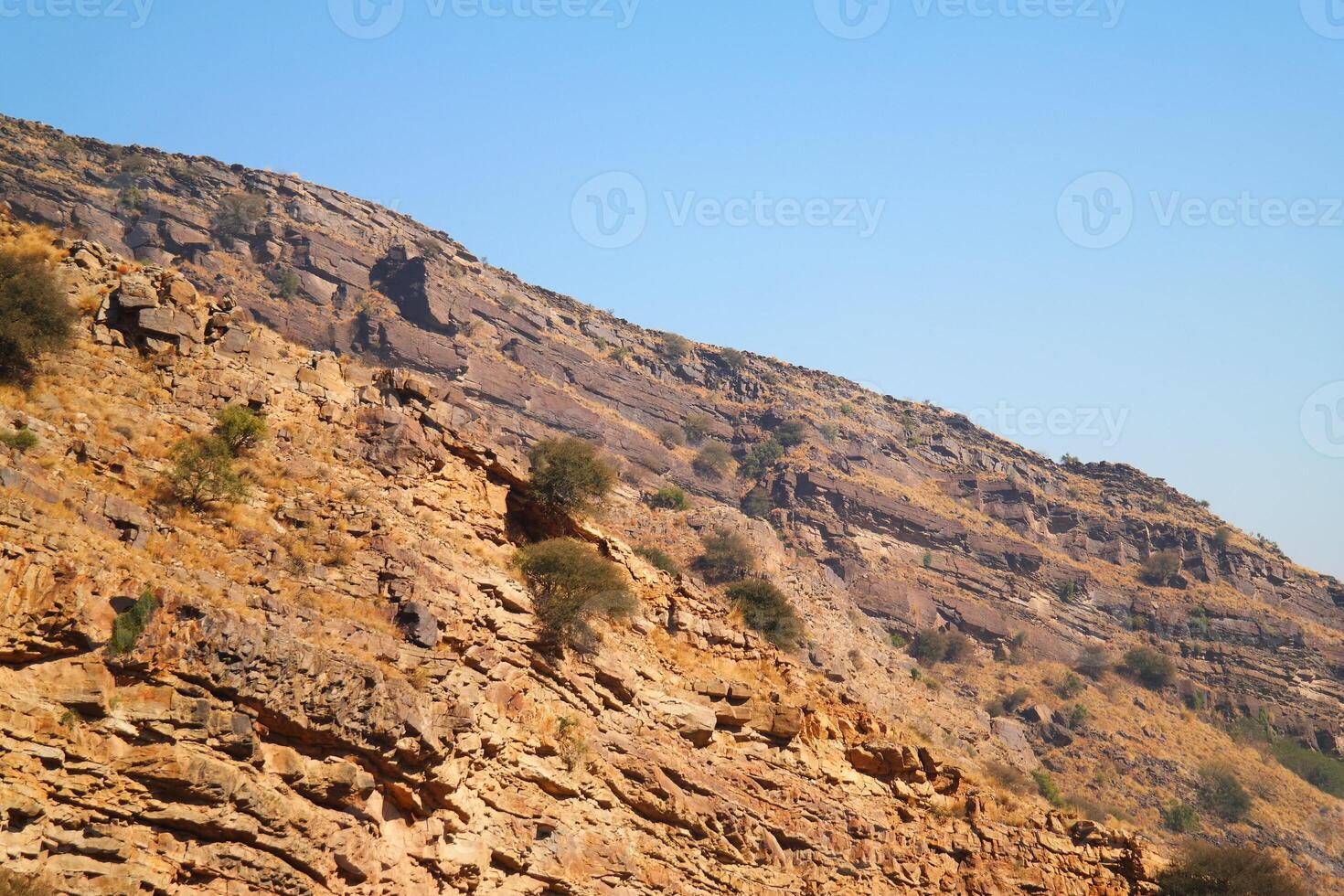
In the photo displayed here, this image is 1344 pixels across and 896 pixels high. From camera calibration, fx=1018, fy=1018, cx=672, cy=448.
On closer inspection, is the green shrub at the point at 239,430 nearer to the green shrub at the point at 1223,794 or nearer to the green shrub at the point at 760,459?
the green shrub at the point at 1223,794

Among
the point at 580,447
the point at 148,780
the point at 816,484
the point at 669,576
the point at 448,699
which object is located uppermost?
the point at 816,484

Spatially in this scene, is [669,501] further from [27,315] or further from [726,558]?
[27,315]

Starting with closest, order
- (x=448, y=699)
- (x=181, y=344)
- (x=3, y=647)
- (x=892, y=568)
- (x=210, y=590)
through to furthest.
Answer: (x=3, y=647) < (x=210, y=590) < (x=448, y=699) < (x=181, y=344) < (x=892, y=568)

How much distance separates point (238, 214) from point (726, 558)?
135ft

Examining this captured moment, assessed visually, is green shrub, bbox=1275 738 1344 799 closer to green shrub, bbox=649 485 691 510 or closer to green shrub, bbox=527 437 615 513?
green shrub, bbox=649 485 691 510

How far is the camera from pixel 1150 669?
6025 cm

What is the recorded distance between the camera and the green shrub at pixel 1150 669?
197ft

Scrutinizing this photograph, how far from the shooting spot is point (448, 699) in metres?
15.6

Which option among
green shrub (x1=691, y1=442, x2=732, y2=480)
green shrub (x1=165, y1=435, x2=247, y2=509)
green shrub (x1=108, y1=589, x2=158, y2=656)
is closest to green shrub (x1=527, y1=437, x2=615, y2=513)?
green shrub (x1=165, y1=435, x2=247, y2=509)

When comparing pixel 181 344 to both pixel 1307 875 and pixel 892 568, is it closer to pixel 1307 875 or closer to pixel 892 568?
pixel 1307 875

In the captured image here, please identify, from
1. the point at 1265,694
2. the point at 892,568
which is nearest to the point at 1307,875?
the point at 1265,694

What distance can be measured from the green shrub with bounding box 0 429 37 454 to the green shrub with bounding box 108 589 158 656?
139 inches

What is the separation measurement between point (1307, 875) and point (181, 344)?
45475mm

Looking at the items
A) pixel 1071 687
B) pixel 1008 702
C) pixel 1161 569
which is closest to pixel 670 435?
pixel 1008 702
